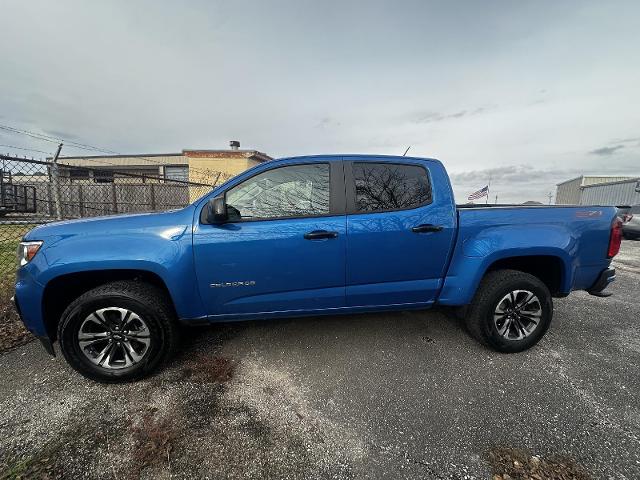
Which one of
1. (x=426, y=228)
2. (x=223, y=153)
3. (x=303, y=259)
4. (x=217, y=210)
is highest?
(x=223, y=153)

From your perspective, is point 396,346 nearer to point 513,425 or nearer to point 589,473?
point 513,425

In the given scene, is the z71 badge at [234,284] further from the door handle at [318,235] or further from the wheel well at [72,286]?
the door handle at [318,235]

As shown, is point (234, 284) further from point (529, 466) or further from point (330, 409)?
point (529, 466)

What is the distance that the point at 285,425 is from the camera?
6.30ft

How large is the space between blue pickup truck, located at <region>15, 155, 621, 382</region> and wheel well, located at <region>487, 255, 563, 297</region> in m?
0.02

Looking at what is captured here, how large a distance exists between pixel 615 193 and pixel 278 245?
1197 inches

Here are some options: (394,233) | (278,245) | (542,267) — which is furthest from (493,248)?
A: (278,245)

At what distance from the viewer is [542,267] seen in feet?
9.51

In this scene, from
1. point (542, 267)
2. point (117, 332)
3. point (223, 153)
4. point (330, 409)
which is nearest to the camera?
point (330, 409)

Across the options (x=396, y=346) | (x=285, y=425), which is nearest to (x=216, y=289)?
(x=285, y=425)

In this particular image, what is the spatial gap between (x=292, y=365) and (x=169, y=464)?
3.67 feet

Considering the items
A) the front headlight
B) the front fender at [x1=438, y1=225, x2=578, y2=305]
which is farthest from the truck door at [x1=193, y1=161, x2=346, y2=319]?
the front headlight

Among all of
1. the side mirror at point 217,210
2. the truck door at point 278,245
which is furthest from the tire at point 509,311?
the side mirror at point 217,210

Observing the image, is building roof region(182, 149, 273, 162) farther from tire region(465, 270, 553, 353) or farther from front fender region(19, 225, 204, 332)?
tire region(465, 270, 553, 353)
